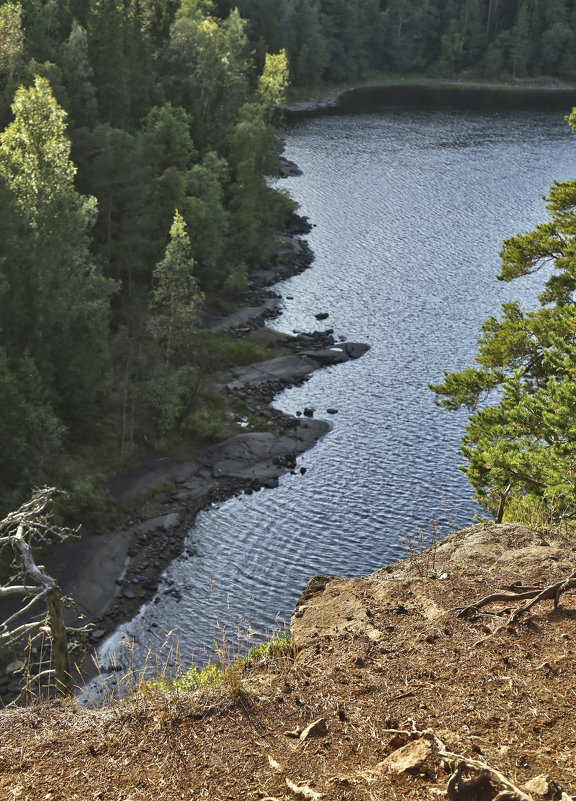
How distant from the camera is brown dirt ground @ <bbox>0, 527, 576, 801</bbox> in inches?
320

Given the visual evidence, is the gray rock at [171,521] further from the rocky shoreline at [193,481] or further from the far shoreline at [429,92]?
the far shoreline at [429,92]

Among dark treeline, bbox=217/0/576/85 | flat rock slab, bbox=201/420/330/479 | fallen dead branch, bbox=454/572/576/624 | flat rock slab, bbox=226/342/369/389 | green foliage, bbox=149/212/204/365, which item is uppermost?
dark treeline, bbox=217/0/576/85

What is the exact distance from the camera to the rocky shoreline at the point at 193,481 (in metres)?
35.7

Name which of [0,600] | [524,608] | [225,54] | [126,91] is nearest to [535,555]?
[524,608]

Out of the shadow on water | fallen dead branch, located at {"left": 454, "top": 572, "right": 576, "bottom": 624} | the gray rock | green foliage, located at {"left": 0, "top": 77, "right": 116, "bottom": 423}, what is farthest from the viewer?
the shadow on water

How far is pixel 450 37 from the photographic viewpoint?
14962 centimetres

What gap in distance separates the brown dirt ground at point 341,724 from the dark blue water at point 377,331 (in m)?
1.96

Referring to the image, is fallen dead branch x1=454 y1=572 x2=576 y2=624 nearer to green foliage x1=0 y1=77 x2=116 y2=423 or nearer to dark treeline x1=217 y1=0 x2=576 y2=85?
green foliage x1=0 y1=77 x2=116 y2=423

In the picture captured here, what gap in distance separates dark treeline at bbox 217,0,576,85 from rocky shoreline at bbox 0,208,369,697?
9050cm

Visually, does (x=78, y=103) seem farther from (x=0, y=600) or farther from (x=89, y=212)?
(x=0, y=600)

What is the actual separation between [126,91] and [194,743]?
6126cm

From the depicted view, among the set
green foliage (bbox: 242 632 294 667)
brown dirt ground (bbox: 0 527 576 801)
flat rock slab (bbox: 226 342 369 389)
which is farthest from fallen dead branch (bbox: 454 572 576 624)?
flat rock slab (bbox: 226 342 369 389)

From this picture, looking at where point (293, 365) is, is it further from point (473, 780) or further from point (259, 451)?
point (473, 780)

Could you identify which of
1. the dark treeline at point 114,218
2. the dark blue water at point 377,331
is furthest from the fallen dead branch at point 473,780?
the dark treeline at point 114,218
